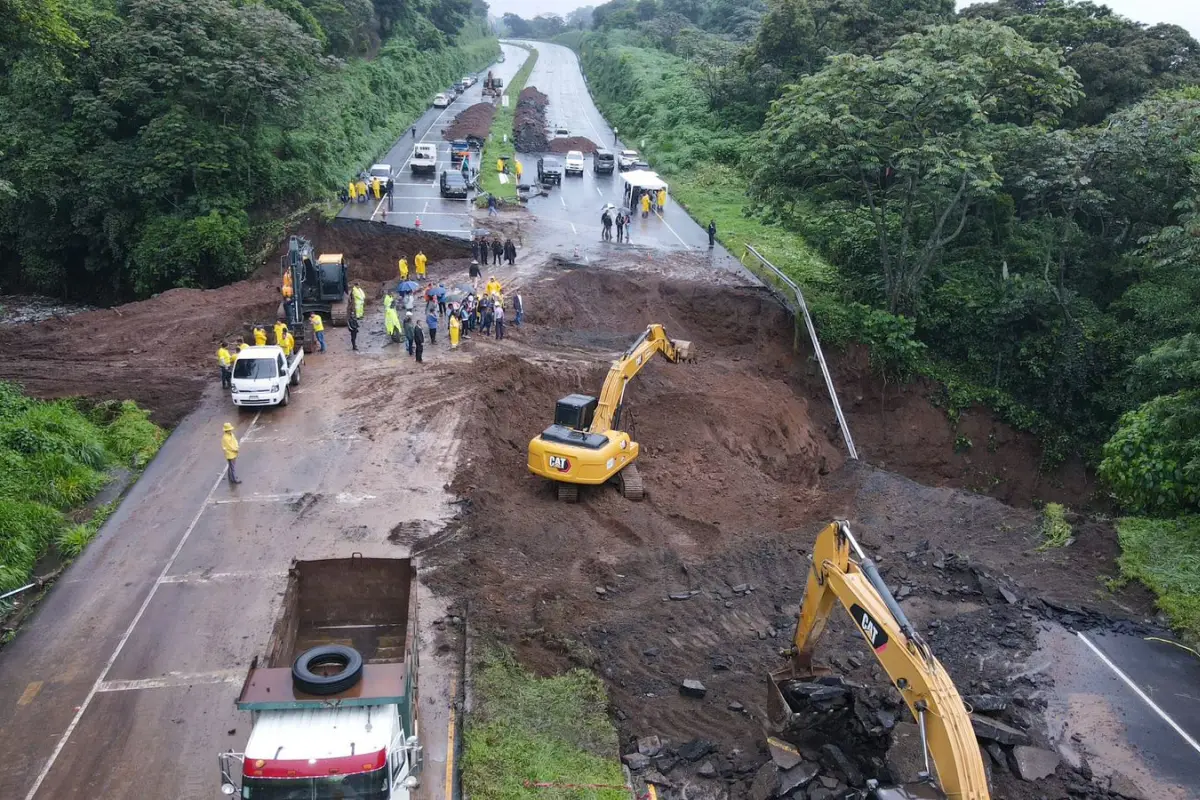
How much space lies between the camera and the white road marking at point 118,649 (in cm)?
1226

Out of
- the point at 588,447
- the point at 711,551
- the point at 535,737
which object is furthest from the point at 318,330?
the point at 535,737

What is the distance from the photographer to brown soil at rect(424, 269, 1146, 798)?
14742 mm

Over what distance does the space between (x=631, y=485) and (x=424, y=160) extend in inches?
1566

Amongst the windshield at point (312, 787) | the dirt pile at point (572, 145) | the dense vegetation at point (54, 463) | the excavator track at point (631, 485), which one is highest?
the dirt pile at point (572, 145)

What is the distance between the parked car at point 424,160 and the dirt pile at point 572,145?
535 inches

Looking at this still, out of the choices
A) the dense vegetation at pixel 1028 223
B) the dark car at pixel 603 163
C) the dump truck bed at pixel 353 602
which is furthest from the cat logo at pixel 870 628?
the dark car at pixel 603 163

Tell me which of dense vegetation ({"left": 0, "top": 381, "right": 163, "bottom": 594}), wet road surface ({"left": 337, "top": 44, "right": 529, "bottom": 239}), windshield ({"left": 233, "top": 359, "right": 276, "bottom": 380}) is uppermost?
wet road surface ({"left": 337, "top": 44, "right": 529, "bottom": 239})

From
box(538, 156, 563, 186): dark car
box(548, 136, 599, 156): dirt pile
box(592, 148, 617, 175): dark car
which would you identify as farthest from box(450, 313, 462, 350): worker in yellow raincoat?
box(548, 136, 599, 156): dirt pile

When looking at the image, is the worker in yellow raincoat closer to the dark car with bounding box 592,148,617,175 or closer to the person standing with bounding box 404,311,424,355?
the person standing with bounding box 404,311,424,355

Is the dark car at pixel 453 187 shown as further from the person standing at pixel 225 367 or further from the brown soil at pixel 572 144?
the person standing at pixel 225 367

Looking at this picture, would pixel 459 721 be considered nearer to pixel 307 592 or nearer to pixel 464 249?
pixel 307 592

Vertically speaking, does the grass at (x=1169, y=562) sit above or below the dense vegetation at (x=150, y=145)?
below

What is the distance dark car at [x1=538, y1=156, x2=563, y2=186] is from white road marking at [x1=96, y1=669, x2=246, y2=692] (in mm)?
43962

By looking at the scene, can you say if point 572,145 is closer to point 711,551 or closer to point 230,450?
point 230,450
